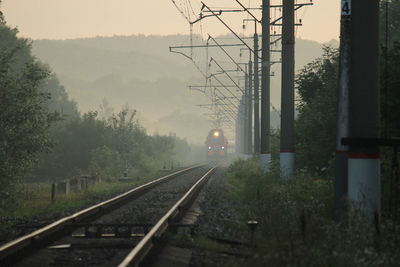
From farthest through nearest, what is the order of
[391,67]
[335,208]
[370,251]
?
[391,67] < [335,208] < [370,251]

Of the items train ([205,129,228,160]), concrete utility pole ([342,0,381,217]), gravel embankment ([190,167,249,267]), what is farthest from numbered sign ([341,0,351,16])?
train ([205,129,228,160])

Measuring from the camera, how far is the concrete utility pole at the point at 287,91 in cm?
1911

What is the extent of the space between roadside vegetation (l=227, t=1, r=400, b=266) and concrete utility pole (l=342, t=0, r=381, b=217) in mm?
316

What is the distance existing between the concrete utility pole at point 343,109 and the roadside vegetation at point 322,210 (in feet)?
1.81

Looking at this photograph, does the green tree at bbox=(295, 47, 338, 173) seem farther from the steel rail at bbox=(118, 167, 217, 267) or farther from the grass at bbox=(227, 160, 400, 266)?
the steel rail at bbox=(118, 167, 217, 267)

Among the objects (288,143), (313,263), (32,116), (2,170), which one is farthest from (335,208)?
(32,116)

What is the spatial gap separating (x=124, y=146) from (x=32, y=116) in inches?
961

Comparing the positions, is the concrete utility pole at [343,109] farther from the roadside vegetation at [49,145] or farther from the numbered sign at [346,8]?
the roadside vegetation at [49,145]

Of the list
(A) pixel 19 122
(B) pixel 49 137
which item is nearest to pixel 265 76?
(A) pixel 19 122

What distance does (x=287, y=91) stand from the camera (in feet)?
64.5

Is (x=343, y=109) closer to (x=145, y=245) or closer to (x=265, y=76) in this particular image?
(x=145, y=245)

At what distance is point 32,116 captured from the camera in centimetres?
2356

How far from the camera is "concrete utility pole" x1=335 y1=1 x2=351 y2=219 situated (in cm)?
957

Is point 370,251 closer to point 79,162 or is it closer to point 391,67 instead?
point 391,67
